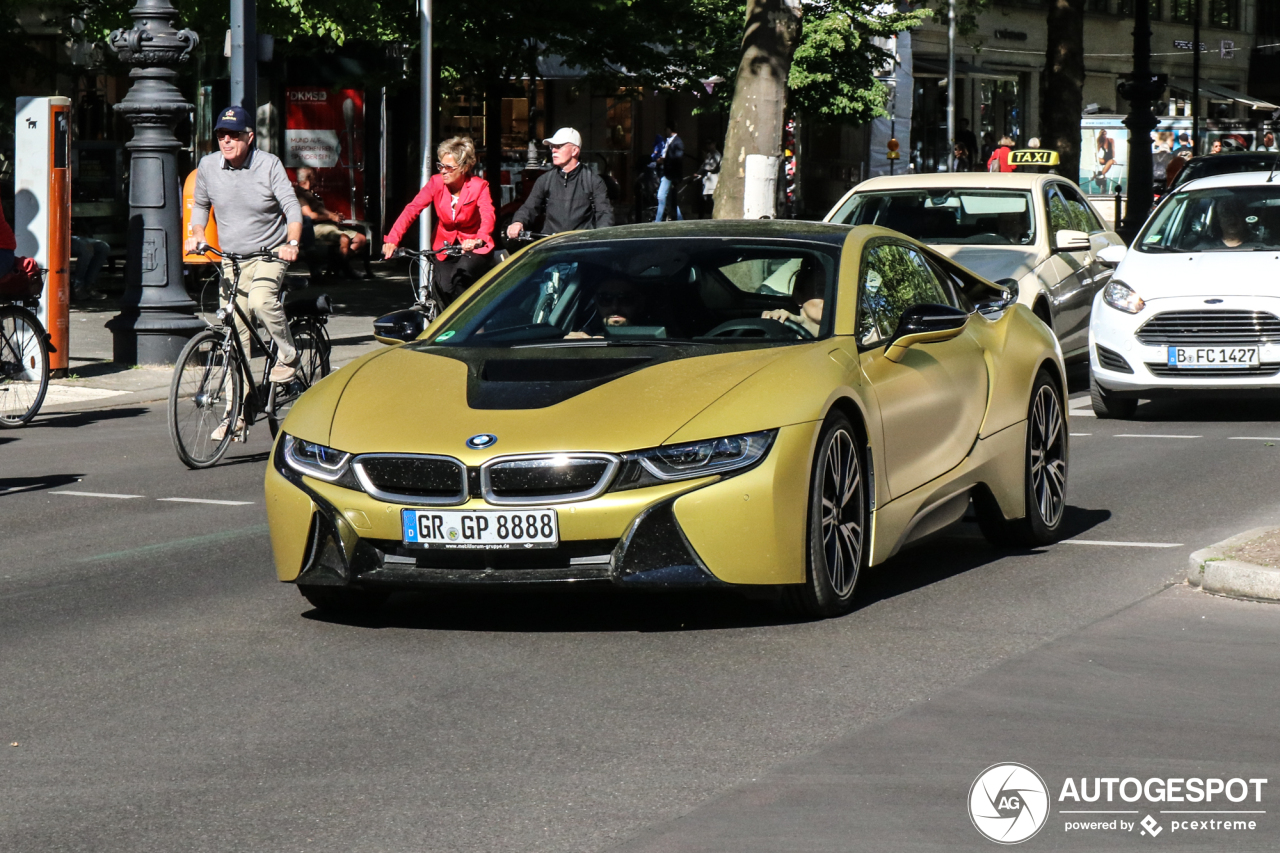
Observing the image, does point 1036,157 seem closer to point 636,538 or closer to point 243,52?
point 243,52

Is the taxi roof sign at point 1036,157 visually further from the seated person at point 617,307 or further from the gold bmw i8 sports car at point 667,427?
the seated person at point 617,307

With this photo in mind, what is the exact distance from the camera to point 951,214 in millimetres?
15703

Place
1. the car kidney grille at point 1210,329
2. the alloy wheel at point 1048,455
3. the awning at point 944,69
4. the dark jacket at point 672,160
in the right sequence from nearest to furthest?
the alloy wheel at point 1048,455
the car kidney grille at point 1210,329
the dark jacket at point 672,160
the awning at point 944,69

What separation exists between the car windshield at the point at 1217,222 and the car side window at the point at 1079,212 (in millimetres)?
1556

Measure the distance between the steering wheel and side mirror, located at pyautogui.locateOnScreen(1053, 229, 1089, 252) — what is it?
794 centimetres

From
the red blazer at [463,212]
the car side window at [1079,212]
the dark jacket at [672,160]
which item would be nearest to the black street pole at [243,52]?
the red blazer at [463,212]

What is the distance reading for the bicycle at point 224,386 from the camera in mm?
11344

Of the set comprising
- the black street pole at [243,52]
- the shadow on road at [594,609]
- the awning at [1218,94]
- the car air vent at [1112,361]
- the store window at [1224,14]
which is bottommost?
the shadow on road at [594,609]

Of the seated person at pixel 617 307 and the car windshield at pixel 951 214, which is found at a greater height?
the car windshield at pixel 951 214

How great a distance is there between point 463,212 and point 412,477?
814 cm

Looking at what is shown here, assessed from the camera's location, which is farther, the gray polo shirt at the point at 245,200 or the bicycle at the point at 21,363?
the bicycle at the point at 21,363

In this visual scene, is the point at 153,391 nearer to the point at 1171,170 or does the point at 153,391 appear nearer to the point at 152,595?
the point at 152,595

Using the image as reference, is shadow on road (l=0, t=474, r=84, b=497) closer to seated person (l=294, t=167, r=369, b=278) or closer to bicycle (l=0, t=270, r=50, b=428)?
bicycle (l=0, t=270, r=50, b=428)

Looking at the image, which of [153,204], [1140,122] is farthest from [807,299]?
[1140,122]
